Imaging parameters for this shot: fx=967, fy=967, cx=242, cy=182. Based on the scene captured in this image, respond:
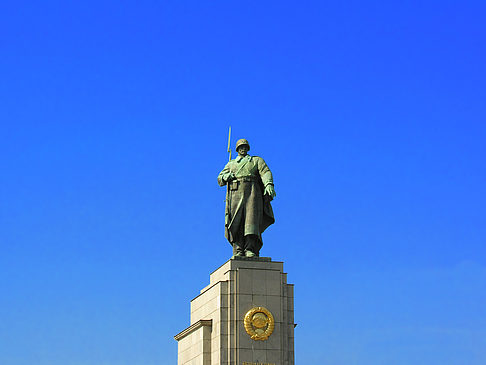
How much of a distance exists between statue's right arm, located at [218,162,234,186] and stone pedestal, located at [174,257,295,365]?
3.31m

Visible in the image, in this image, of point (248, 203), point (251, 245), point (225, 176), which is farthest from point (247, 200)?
point (251, 245)

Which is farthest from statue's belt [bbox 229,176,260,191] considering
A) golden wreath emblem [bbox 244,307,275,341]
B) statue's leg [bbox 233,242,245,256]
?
golden wreath emblem [bbox 244,307,275,341]

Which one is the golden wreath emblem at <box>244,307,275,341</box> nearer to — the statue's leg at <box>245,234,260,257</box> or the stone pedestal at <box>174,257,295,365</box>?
the stone pedestal at <box>174,257,295,365</box>

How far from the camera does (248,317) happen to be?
3422cm

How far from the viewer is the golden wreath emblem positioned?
1344 inches

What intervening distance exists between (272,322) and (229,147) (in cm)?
735

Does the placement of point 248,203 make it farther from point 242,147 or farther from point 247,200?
point 242,147

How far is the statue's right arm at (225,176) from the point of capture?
36.6 meters

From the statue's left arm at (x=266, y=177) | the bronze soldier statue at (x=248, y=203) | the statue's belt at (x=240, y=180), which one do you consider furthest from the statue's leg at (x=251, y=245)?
the statue's belt at (x=240, y=180)

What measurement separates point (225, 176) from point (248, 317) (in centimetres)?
566

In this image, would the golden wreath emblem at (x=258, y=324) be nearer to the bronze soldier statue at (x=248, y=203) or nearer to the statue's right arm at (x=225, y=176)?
the bronze soldier statue at (x=248, y=203)

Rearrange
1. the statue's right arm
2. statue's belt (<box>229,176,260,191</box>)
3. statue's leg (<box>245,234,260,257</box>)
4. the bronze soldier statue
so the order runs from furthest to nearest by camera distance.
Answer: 1. the statue's right arm
2. statue's belt (<box>229,176,260,191</box>)
3. the bronze soldier statue
4. statue's leg (<box>245,234,260,257</box>)

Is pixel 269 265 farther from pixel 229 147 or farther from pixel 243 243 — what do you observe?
pixel 229 147

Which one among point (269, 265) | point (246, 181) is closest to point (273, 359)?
point (269, 265)
